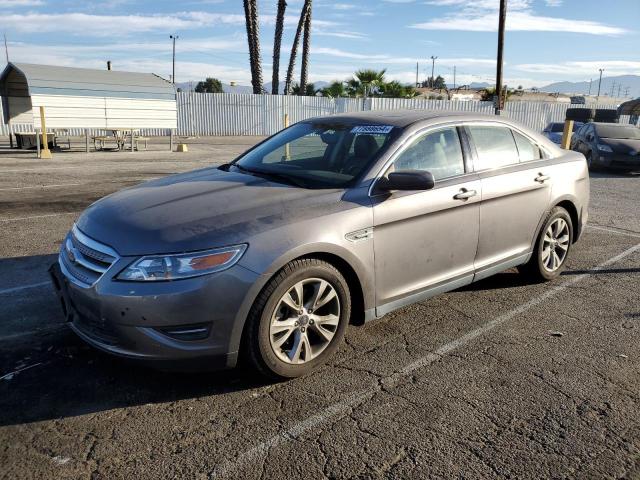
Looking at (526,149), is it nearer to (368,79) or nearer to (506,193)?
(506,193)

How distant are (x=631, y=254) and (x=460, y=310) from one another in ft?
10.1

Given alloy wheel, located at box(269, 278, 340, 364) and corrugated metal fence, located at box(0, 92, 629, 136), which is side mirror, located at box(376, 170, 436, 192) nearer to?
alloy wheel, located at box(269, 278, 340, 364)

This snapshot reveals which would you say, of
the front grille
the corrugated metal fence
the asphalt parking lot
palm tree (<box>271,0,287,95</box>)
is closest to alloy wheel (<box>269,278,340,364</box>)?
the asphalt parking lot

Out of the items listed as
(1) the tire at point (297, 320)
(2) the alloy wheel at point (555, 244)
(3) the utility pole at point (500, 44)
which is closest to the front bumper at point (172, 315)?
(1) the tire at point (297, 320)

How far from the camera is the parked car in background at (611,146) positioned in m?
14.5

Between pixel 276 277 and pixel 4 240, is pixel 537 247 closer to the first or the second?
pixel 276 277

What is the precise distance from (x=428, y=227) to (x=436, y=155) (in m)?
0.63

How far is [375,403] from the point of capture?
10.5 feet

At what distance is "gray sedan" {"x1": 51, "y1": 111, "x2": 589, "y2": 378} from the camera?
3043 millimetres

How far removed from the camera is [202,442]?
2818 mm

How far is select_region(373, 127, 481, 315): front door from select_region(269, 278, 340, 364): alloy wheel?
423 millimetres

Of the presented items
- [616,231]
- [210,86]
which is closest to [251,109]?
[616,231]

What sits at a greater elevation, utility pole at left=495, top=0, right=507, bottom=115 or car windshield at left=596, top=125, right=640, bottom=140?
utility pole at left=495, top=0, right=507, bottom=115

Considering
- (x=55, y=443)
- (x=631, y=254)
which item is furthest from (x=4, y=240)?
(x=631, y=254)
